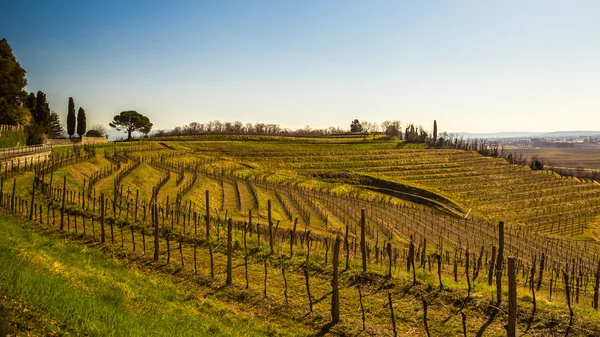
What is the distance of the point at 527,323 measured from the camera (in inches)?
485

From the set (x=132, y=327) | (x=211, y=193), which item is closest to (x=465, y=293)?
(x=132, y=327)

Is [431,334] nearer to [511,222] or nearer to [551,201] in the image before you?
[511,222]

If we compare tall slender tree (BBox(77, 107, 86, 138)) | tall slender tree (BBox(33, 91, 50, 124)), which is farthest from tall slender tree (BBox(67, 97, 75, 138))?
tall slender tree (BBox(33, 91, 50, 124))

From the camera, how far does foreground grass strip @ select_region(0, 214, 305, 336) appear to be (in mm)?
8359

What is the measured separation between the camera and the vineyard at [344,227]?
1376cm

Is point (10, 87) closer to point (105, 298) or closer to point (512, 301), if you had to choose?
point (105, 298)

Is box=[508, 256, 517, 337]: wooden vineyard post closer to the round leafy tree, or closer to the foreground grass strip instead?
the foreground grass strip

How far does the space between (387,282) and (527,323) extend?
503 cm

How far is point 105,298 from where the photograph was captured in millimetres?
11266

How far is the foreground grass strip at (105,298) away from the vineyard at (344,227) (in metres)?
0.82

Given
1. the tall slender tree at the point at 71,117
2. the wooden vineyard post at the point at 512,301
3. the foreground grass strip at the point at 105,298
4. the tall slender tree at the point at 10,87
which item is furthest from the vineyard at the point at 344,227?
the tall slender tree at the point at 71,117

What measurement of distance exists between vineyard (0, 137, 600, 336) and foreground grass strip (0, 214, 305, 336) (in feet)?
2.70

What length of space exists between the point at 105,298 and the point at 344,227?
34937 mm

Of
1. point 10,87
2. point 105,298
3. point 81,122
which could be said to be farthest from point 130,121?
point 105,298
